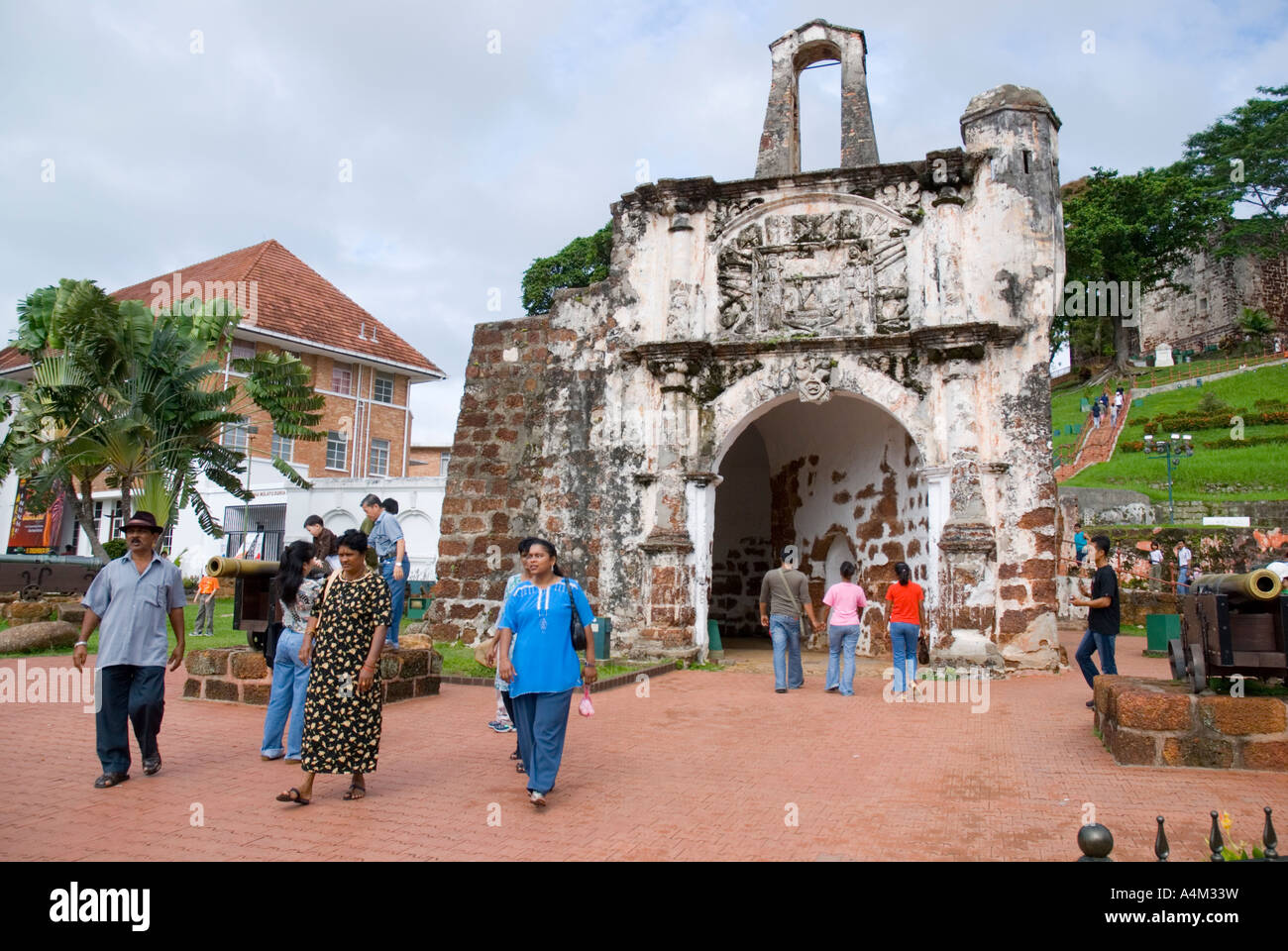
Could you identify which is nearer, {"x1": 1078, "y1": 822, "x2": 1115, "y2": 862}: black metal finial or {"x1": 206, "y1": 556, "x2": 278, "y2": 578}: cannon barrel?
{"x1": 1078, "y1": 822, "x2": 1115, "y2": 862}: black metal finial

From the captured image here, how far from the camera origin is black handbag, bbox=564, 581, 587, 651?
5.48 metres

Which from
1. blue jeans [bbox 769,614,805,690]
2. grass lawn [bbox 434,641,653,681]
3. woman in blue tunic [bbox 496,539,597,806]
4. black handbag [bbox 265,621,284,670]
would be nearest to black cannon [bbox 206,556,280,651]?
black handbag [bbox 265,621,284,670]

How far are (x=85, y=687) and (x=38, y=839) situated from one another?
573 centimetres

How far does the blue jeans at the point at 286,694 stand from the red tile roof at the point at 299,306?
808 inches

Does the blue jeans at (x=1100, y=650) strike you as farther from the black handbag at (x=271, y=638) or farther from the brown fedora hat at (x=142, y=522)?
the brown fedora hat at (x=142, y=522)

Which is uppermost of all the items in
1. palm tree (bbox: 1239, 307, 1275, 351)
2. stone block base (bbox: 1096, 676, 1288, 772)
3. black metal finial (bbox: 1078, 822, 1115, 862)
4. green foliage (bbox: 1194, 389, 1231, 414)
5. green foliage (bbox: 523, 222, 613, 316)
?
palm tree (bbox: 1239, 307, 1275, 351)

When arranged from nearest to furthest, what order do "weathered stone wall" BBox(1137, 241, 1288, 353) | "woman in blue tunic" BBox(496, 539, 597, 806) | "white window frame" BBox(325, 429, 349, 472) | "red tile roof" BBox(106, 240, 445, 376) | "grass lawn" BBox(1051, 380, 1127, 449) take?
"woman in blue tunic" BBox(496, 539, 597, 806)
"red tile roof" BBox(106, 240, 445, 376)
"white window frame" BBox(325, 429, 349, 472)
"grass lawn" BBox(1051, 380, 1127, 449)
"weathered stone wall" BBox(1137, 241, 1288, 353)

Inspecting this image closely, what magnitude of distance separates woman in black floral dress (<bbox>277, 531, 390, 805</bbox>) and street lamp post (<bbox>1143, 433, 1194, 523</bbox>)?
2805 centimetres

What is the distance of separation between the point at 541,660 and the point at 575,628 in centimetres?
31

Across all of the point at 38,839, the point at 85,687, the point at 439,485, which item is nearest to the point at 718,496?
the point at 439,485

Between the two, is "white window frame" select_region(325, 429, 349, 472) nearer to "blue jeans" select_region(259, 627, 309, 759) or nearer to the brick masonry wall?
the brick masonry wall

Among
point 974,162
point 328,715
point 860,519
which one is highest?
point 974,162

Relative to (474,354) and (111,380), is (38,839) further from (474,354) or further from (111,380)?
(111,380)

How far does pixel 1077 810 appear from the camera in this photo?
16.5 feet
